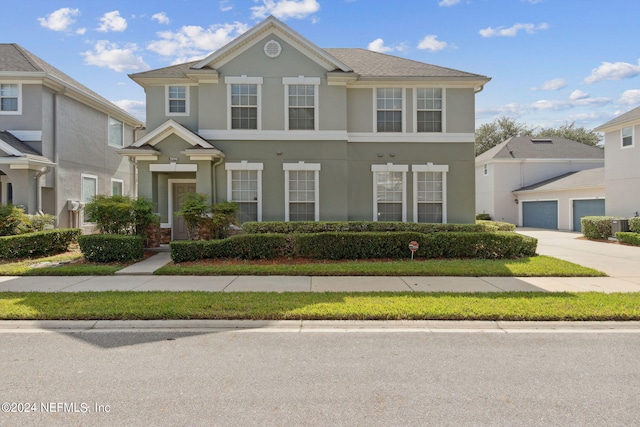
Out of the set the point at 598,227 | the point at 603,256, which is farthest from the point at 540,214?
the point at 603,256

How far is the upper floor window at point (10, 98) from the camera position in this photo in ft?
47.9

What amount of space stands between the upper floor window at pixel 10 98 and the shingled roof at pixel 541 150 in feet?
93.7

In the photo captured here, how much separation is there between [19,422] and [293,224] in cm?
941

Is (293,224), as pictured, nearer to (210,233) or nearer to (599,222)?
(210,233)

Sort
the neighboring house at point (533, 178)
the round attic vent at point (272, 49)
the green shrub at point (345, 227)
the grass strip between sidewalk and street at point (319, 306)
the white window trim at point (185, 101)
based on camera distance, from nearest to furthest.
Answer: the grass strip between sidewalk and street at point (319, 306) < the green shrub at point (345, 227) < the round attic vent at point (272, 49) < the white window trim at point (185, 101) < the neighboring house at point (533, 178)

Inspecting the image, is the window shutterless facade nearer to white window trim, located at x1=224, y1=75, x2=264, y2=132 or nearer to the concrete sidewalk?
the concrete sidewalk

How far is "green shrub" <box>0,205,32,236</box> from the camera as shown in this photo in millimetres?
11922

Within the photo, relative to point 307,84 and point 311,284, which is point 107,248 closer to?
point 311,284

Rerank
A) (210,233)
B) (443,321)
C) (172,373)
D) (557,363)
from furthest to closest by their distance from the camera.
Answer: (210,233)
(443,321)
(557,363)
(172,373)

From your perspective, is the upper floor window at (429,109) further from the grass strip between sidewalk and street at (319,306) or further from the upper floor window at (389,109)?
the grass strip between sidewalk and street at (319,306)

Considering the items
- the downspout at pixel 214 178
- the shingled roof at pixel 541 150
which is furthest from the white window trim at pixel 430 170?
the shingled roof at pixel 541 150

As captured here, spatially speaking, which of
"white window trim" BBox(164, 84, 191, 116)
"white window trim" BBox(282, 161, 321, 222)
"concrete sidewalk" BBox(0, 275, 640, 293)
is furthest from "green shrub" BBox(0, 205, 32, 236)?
"white window trim" BBox(282, 161, 321, 222)

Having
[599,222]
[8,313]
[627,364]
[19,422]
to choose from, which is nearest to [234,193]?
[8,313]

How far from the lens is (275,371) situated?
14.1ft
